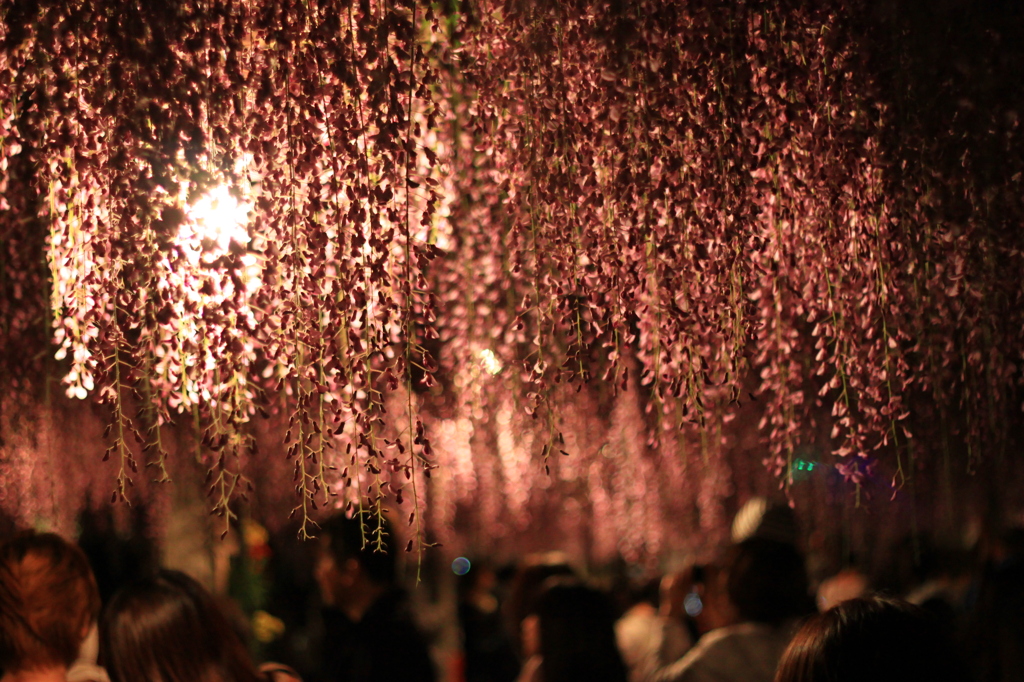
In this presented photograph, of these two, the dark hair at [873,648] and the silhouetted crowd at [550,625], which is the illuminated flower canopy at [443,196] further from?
the dark hair at [873,648]

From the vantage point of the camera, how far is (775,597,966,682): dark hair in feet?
4.77

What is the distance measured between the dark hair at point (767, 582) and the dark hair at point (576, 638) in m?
0.42

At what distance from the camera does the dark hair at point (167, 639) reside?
2174 millimetres

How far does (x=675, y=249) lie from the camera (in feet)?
7.39

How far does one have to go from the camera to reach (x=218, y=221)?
81.7 inches

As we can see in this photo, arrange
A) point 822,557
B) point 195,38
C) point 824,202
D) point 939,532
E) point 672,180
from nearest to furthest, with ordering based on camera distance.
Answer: point 195,38, point 672,180, point 824,202, point 939,532, point 822,557

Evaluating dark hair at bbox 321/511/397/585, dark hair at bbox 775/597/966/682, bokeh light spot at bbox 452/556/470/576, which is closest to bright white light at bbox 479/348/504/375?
dark hair at bbox 321/511/397/585

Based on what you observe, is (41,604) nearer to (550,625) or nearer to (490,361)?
(550,625)

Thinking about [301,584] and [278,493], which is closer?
[278,493]

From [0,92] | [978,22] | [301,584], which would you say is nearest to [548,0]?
[978,22]

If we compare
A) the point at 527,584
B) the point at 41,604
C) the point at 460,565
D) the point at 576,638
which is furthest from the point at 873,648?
the point at 460,565

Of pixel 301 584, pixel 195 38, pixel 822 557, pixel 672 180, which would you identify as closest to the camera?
pixel 195 38

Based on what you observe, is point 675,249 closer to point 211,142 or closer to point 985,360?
point 211,142

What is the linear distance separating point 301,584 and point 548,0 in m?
8.15
